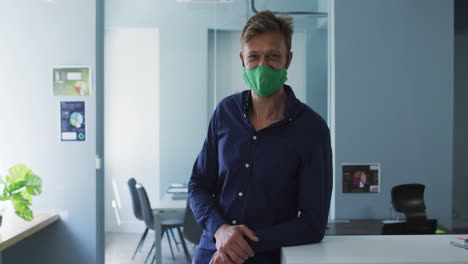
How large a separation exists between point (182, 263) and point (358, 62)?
273cm

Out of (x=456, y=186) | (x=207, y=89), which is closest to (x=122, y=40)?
(x=207, y=89)

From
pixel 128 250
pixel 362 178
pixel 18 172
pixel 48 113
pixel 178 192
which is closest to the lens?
pixel 18 172

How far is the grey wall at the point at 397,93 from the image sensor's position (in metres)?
3.25

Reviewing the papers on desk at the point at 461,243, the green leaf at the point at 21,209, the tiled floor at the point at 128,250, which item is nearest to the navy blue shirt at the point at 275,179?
the papers on desk at the point at 461,243

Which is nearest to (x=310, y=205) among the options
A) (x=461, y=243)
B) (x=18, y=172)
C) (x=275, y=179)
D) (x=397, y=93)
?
(x=275, y=179)

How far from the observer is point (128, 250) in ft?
15.3

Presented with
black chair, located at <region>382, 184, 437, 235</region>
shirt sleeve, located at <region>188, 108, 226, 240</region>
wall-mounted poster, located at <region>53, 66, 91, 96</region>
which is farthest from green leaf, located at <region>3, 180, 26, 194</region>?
black chair, located at <region>382, 184, 437, 235</region>

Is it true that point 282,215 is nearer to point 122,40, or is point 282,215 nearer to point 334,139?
point 334,139

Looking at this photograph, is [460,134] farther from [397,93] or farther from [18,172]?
[18,172]

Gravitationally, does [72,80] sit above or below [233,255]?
above

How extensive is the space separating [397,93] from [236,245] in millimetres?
2560

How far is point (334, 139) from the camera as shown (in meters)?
3.24

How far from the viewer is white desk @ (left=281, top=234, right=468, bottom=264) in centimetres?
101

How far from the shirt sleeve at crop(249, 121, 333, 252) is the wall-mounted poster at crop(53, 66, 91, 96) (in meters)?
1.99
